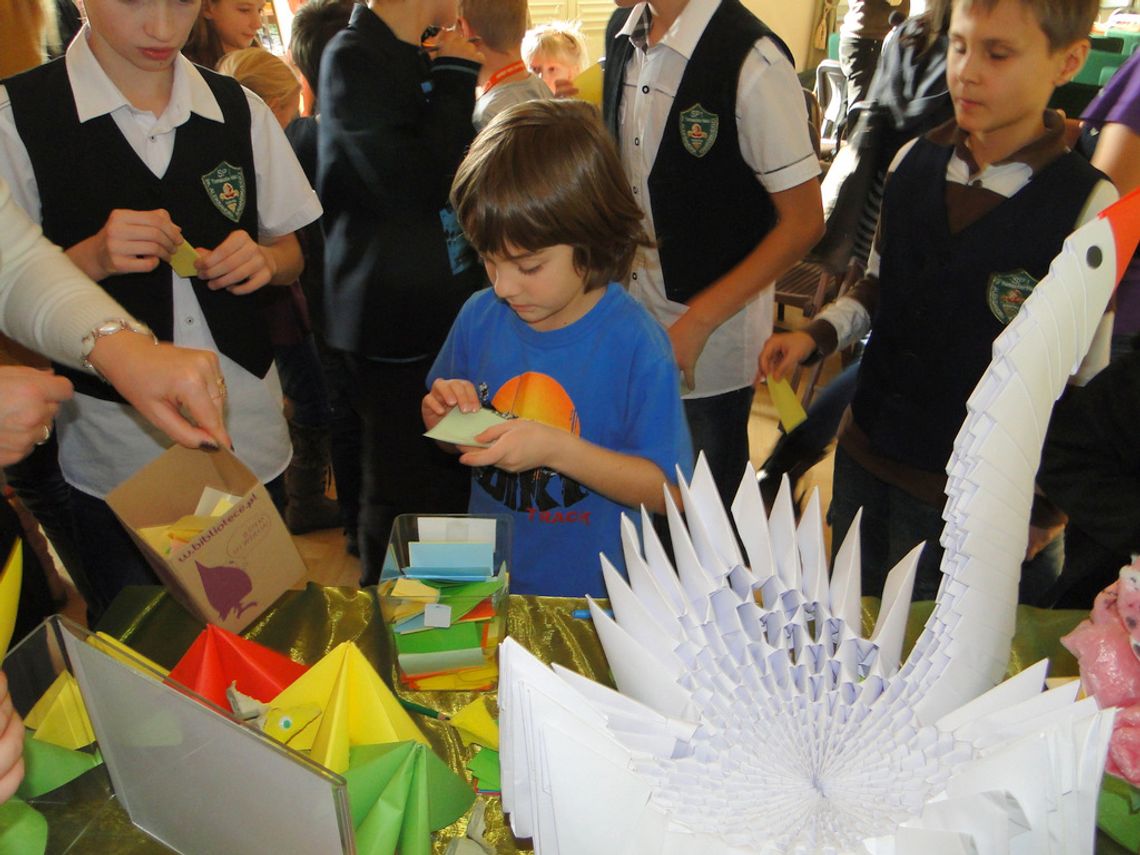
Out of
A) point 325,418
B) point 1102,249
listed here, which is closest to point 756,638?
point 1102,249

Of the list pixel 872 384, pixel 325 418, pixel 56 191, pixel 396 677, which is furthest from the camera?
pixel 325 418

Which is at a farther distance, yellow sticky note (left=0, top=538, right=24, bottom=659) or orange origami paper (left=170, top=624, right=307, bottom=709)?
orange origami paper (left=170, top=624, right=307, bottom=709)

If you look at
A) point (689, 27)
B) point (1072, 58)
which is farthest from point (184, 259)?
point (1072, 58)

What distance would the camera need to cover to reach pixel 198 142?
1.34m

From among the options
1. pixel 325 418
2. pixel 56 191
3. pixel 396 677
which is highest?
pixel 56 191

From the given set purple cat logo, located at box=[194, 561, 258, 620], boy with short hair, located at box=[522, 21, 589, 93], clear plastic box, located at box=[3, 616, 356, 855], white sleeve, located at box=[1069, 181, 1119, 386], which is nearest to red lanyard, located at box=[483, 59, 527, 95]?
boy with short hair, located at box=[522, 21, 589, 93]

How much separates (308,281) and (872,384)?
1.40 meters

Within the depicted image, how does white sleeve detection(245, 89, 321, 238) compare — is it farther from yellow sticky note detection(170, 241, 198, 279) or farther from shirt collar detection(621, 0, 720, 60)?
shirt collar detection(621, 0, 720, 60)

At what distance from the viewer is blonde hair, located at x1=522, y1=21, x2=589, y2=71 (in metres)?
3.10

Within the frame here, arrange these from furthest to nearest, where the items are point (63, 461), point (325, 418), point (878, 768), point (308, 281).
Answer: point (325, 418) < point (308, 281) < point (63, 461) < point (878, 768)

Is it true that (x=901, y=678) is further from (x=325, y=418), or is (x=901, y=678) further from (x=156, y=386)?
(x=325, y=418)

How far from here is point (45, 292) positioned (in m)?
→ 1.14

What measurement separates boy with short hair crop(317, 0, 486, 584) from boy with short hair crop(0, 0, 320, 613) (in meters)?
0.25

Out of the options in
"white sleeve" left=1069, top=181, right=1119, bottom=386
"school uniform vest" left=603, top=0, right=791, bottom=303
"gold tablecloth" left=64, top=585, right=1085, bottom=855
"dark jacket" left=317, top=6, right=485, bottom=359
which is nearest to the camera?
"gold tablecloth" left=64, top=585, right=1085, bottom=855
